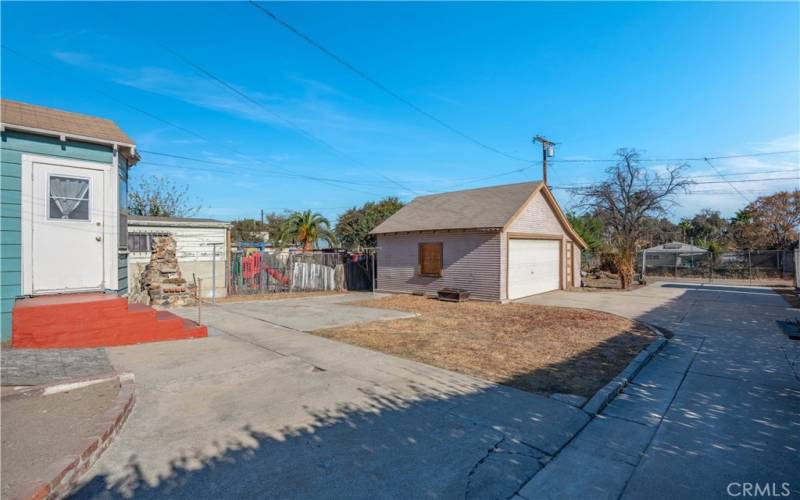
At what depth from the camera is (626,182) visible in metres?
30.0

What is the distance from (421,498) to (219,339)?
246 inches

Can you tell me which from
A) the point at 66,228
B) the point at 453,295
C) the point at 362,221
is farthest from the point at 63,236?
the point at 362,221

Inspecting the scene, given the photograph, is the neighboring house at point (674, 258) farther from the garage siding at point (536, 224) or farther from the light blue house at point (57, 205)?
the light blue house at point (57, 205)

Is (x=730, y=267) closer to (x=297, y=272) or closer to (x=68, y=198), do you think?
(x=297, y=272)

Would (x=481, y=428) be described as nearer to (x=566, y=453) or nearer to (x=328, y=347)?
(x=566, y=453)

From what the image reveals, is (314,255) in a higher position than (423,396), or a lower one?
higher

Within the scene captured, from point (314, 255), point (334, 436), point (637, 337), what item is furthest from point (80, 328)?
point (314, 255)

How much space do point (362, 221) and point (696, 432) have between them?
98.9ft

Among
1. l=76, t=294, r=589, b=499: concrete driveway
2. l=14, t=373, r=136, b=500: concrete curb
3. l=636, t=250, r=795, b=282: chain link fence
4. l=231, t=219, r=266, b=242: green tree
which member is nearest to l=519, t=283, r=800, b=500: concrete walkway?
l=76, t=294, r=589, b=499: concrete driveway

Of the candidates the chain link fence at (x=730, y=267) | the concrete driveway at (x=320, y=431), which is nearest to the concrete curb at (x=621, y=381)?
the concrete driveway at (x=320, y=431)

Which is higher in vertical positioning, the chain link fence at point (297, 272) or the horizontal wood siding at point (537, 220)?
the horizontal wood siding at point (537, 220)

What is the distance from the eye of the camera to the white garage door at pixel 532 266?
50.3ft

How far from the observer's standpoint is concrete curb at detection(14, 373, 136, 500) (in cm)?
272

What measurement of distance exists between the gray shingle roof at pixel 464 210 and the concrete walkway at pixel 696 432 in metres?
8.11
